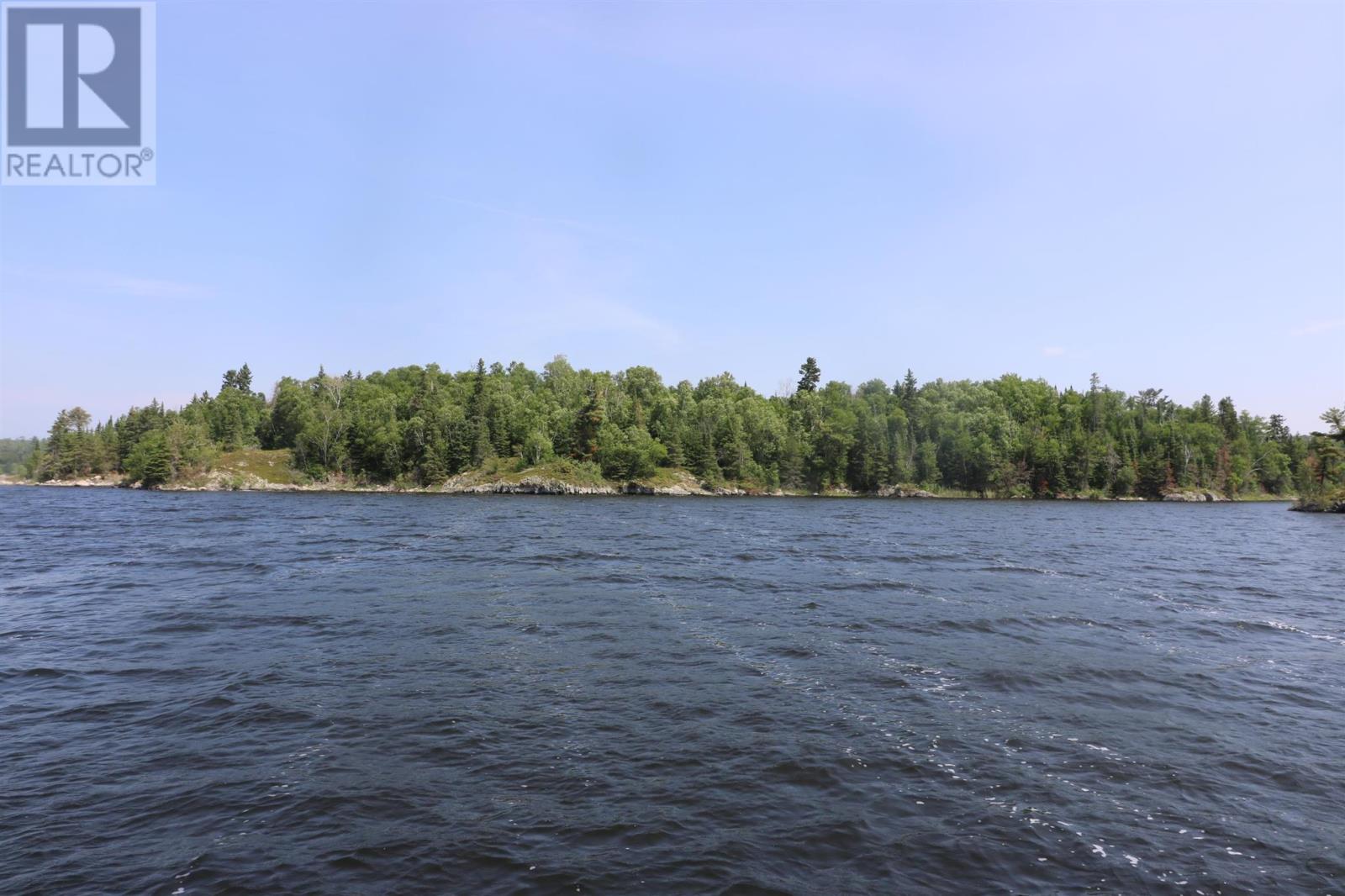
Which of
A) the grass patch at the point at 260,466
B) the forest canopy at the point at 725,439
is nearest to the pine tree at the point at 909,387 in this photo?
the forest canopy at the point at 725,439

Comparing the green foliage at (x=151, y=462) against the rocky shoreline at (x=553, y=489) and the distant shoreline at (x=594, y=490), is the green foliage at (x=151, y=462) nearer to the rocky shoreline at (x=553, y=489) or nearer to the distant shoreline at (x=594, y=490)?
the distant shoreline at (x=594, y=490)

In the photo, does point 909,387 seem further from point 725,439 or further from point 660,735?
point 660,735

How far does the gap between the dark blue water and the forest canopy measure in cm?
11704

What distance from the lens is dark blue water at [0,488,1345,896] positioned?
28.7 ft

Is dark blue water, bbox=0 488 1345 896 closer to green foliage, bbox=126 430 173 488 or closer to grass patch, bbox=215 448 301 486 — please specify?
grass patch, bbox=215 448 301 486

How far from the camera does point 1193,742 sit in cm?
1314

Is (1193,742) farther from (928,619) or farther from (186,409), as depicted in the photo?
(186,409)

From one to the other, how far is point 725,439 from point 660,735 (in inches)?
5629

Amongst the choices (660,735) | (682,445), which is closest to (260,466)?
(682,445)

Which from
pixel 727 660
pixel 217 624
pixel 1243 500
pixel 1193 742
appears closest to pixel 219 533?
pixel 217 624

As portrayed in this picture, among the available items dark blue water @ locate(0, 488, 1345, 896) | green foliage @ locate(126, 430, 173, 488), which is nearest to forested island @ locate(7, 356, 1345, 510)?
green foliage @ locate(126, 430, 173, 488)

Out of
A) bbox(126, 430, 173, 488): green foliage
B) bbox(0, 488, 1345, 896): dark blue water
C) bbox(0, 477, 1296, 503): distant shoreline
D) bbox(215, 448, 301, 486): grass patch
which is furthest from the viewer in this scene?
bbox(215, 448, 301, 486): grass patch

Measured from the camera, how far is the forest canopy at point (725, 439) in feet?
478

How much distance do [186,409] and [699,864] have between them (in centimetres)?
21552
